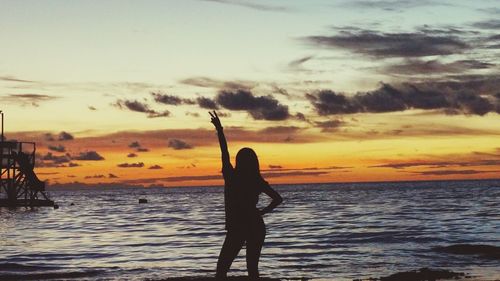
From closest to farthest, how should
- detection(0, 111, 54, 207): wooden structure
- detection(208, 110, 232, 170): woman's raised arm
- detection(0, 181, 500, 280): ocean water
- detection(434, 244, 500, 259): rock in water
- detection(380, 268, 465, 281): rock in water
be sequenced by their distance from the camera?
detection(208, 110, 232, 170): woman's raised arm → detection(380, 268, 465, 281): rock in water → detection(0, 181, 500, 280): ocean water → detection(434, 244, 500, 259): rock in water → detection(0, 111, 54, 207): wooden structure

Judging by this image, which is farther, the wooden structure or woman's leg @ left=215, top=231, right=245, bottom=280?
the wooden structure

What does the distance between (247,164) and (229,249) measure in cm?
114

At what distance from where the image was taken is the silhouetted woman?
8.87m

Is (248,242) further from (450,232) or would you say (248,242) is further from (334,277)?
(450,232)

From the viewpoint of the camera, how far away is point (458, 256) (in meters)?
25.5

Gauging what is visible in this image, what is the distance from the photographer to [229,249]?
918cm

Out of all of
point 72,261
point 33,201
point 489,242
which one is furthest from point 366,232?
point 33,201

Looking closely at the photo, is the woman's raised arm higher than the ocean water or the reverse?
higher

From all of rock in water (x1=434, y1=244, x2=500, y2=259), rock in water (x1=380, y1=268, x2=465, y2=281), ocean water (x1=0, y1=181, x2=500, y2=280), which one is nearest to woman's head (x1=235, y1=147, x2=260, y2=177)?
rock in water (x1=380, y1=268, x2=465, y2=281)

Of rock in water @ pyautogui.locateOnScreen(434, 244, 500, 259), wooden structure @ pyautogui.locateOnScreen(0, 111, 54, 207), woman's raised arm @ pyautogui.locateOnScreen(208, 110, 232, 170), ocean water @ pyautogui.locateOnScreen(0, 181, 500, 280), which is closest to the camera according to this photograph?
woman's raised arm @ pyautogui.locateOnScreen(208, 110, 232, 170)

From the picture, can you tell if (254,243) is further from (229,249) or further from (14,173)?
(14,173)

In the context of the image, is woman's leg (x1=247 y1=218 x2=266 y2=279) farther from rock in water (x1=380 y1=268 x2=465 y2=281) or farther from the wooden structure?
the wooden structure

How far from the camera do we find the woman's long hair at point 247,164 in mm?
8844

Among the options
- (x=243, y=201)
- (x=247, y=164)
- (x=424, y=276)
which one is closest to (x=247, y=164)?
(x=247, y=164)
